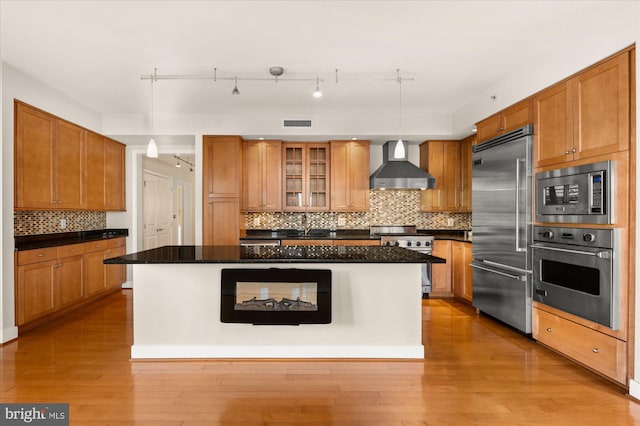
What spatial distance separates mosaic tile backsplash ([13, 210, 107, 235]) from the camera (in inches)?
164

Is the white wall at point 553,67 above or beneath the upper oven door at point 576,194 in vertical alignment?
above

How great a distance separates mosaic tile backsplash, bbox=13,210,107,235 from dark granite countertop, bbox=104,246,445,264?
2176 millimetres

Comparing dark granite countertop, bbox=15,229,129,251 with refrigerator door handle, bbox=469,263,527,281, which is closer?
refrigerator door handle, bbox=469,263,527,281

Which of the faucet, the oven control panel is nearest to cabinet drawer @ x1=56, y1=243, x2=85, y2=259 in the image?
the faucet

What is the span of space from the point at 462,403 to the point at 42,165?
4.78m

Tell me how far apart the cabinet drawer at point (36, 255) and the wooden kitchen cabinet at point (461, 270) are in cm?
512

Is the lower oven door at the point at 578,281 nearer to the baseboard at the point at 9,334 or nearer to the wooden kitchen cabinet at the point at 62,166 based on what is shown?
the baseboard at the point at 9,334

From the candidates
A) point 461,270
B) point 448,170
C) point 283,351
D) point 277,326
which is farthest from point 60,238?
point 448,170

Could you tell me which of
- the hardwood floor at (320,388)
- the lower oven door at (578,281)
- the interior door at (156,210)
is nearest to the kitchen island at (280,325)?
the hardwood floor at (320,388)

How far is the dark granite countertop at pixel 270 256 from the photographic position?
2746mm

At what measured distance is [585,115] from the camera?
285 cm

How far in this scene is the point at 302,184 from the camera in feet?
18.4
